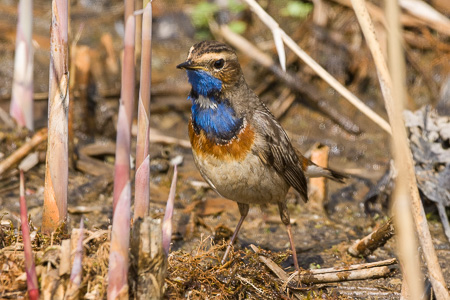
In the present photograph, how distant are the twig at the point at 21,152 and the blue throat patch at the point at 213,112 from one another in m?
2.29

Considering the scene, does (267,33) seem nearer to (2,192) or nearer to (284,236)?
(284,236)

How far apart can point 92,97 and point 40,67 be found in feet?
5.24

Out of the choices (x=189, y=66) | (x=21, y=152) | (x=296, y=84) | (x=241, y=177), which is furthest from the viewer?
(x=296, y=84)

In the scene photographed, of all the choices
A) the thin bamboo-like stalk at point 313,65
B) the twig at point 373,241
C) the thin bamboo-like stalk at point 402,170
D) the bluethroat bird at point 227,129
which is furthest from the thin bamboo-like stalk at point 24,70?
the thin bamboo-like stalk at point 402,170

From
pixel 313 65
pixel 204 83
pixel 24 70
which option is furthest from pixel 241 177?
pixel 24 70

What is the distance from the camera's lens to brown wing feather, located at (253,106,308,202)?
15.9ft

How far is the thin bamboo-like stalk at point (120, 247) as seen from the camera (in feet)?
10.3

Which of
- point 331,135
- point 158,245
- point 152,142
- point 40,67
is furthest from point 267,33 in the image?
point 158,245

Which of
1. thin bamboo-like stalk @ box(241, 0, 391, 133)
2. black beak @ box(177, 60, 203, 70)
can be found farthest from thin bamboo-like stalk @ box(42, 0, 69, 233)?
thin bamboo-like stalk @ box(241, 0, 391, 133)

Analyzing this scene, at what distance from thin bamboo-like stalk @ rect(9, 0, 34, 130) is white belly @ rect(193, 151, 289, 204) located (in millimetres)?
2754

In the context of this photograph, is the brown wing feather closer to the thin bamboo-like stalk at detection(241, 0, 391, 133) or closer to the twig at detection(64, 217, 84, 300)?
the thin bamboo-like stalk at detection(241, 0, 391, 133)

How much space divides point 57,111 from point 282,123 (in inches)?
204

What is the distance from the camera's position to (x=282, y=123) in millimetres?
8547

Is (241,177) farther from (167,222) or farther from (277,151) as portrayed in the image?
(167,222)
